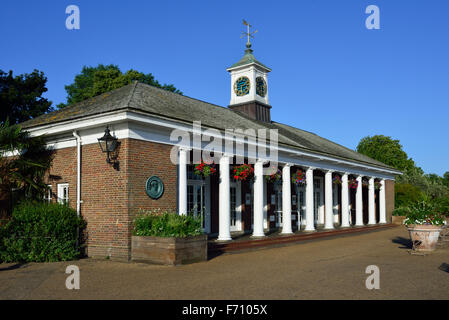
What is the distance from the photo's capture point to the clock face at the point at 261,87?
73.4 feet

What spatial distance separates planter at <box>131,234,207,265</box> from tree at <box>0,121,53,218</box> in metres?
3.92

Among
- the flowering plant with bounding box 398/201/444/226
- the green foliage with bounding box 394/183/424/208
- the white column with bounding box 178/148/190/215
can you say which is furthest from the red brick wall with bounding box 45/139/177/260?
the green foliage with bounding box 394/183/424/208

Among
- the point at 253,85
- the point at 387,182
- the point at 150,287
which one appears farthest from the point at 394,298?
the point at 387,182

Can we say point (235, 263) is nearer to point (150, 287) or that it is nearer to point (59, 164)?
point (150, 287)

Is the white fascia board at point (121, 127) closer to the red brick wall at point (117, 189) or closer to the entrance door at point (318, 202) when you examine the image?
the red brick wall at point (117, 189)

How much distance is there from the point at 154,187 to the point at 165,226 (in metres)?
1.59

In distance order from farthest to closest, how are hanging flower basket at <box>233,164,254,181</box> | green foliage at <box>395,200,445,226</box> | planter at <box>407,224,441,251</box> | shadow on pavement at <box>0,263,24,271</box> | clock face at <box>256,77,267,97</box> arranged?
clock face at <box>256,77,267,97</box> → hanging flower basket at <box>233,164,254,181</box> → green foliage at <box>395,200,445,226</box> → planter at <box>407,224,441,251</box> → shadow on pavement at <box>0,263,24,271</box>

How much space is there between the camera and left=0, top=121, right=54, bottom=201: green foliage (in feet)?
39.6

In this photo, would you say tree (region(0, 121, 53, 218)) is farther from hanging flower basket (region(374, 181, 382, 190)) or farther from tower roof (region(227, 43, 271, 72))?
hanging flower basket (region(374, 181, 382, 190))

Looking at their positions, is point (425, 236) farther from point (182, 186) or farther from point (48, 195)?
point (48, 195)

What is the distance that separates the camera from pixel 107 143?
11133 millimetres

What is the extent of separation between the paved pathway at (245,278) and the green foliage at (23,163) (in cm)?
266

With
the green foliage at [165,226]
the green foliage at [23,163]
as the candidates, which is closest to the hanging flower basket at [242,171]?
the green foliage at [165,226]
